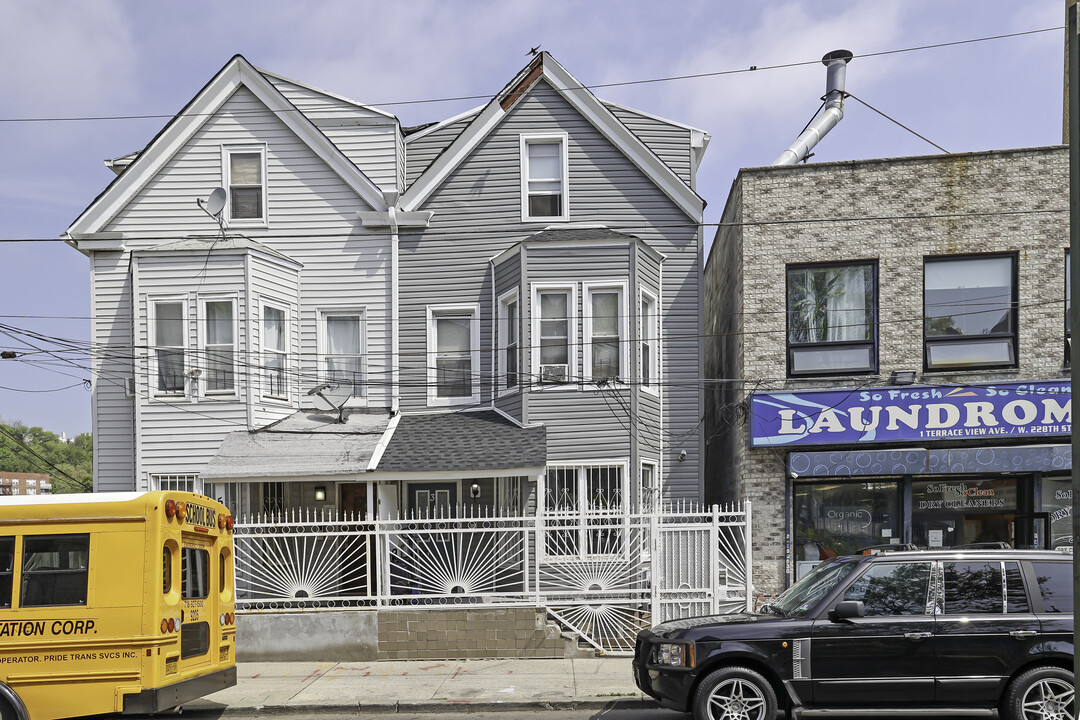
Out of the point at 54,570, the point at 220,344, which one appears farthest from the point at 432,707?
the point at 220,344

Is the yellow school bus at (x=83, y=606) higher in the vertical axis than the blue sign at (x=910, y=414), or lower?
lower

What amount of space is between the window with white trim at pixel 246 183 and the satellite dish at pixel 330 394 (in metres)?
3.45

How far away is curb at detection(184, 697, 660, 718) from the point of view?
10070 mm

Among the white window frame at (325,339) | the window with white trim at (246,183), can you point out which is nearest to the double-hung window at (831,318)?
the white window frame at (325,339)

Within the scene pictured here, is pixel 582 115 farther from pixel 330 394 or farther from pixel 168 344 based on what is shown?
pixel 168 344

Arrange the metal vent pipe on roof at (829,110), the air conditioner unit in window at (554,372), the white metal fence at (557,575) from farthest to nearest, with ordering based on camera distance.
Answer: the metal vent pipe on roof at (829,110), the air conditioner unit in window at (554,372), the white metal fence at (557,575)

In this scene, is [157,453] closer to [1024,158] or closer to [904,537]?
[904,537]

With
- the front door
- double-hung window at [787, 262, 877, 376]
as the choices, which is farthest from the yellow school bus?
double-hung window at [787, 262, 877, 376]

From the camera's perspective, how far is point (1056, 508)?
15094 mm

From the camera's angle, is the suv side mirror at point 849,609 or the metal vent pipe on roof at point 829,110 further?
the metal vent pipe on roof at point 829,110

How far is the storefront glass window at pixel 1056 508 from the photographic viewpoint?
15062 mm

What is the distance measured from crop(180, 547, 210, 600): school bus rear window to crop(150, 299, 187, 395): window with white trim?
24.8 ft

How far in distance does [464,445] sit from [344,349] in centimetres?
397

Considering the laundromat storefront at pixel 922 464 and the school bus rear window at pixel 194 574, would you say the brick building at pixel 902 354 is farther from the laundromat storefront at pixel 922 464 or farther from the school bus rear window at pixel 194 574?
the school bus rear window at pixel 194 574
